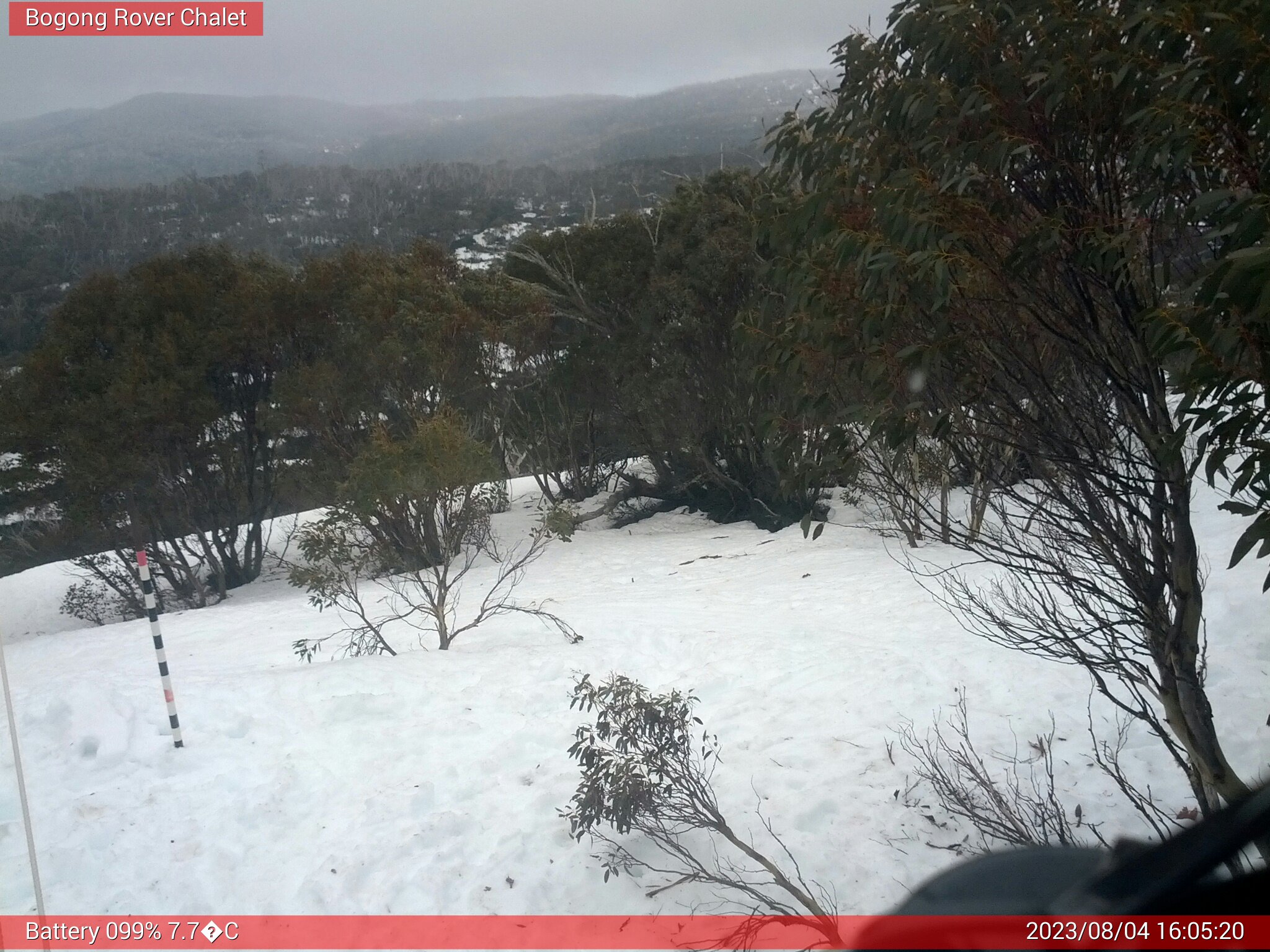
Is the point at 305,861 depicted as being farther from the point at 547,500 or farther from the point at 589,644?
the point at 547,500

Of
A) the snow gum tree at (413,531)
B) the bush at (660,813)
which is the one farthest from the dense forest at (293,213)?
the bush at (660,813)

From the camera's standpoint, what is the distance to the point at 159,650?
490 centimetres

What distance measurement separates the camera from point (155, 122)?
14.3 m

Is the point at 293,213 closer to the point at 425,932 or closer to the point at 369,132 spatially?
the point at 369,132

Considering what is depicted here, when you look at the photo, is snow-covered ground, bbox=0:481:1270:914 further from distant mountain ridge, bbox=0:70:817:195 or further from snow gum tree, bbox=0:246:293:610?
snow gum tree, bbox=0:246:293:610

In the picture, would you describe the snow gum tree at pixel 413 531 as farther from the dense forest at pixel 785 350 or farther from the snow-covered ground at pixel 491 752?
the snow-covered ground at pixel 491 752

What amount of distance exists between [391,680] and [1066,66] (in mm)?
5172

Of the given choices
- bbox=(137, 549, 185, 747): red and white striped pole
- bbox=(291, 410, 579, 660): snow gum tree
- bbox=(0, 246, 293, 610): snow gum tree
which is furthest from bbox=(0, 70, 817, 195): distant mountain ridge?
bbox=(137, 549, 185, 747): red and white striped pole

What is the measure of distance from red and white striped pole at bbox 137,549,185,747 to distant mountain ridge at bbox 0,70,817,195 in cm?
407

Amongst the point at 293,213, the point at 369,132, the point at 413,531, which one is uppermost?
the point at 369,132

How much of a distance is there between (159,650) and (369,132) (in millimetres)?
18599

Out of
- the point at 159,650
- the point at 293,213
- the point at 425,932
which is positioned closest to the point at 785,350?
the point at 425,932

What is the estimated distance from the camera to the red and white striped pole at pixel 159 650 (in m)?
4.73

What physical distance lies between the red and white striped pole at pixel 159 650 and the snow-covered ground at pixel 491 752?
0.10 meters
